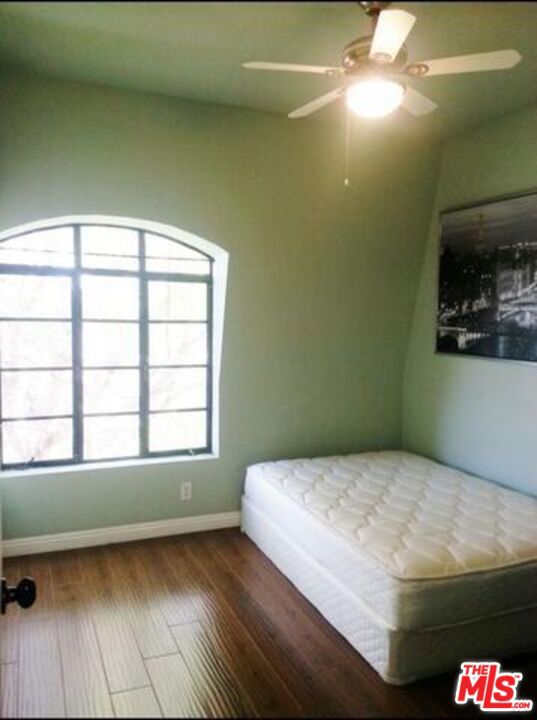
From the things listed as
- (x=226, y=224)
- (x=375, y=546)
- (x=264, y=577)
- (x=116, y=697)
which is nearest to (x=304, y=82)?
(x=226, y=224)

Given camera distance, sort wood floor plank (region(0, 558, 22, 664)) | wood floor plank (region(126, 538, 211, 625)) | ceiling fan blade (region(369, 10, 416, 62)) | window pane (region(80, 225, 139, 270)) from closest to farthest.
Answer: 1. ceiling fan blade (region(369, 10, 416, 62))
2. wood floor plank (region(0, 558, 22, 664))
3. wood floor plank (region(126, 538, 211, 625))
4. window pane (region(80, 225, 139, 270))

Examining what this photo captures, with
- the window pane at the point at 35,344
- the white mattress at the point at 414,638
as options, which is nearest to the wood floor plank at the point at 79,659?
the white mattress at the point at 414,638

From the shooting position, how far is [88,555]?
3.30 meters

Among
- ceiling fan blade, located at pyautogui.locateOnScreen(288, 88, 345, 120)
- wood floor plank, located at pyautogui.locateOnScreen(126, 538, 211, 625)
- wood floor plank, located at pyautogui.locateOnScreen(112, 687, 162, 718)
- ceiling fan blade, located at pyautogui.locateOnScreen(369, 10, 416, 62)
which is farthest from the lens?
wood floor plank, located at pyautogui.locateOnScreen(126, 538, 211, 625)

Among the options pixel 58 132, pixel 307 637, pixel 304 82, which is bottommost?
pixel 307 637

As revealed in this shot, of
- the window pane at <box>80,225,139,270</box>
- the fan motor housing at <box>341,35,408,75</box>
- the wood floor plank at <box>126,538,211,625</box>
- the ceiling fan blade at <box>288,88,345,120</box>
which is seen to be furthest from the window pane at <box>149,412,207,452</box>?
the fan motor housing at <box>341,35,408,75</box>

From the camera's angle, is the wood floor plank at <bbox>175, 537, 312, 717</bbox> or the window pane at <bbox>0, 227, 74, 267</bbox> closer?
the wood floor plank at <bbox>175, 537, 312, 717</bbox>

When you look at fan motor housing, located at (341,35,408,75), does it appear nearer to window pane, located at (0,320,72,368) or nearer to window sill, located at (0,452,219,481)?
window pane, located at (0,320,72,368)

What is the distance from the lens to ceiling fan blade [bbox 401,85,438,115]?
7.34ft

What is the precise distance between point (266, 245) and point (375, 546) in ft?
6.57

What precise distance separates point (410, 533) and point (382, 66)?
2003 millimetres

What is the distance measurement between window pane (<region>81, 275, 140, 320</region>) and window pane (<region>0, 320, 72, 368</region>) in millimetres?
190

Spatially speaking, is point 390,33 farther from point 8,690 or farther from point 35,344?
point 8,690

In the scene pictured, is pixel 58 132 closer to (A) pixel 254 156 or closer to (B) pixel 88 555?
(A) pixel 254 156
